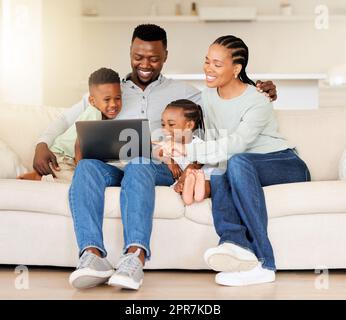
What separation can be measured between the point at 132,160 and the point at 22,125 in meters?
0.91

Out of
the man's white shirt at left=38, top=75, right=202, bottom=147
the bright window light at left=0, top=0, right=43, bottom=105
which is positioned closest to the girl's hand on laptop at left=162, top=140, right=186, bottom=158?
the man's white shirt at left=38, top=75, right=202, bottom=147

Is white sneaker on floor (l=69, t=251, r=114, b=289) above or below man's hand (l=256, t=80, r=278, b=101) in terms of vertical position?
below

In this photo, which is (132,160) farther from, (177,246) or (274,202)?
(274,202)

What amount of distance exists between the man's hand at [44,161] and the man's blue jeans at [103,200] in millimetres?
452

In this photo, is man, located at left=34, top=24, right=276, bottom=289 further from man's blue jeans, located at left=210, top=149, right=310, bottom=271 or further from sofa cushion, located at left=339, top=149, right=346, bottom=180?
sofa cushion, located at left=339, top=149, right=346, bottom=180

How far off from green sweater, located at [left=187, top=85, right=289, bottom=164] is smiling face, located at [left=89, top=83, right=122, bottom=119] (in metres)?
0.38

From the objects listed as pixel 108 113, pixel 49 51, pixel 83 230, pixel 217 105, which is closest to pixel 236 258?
pixel 83 230

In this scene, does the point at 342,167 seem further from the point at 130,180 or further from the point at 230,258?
the point at 130,180

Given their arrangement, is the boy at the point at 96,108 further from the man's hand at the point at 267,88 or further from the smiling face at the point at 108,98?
the man's hand at the point at 267,88

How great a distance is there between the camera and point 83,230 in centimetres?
246

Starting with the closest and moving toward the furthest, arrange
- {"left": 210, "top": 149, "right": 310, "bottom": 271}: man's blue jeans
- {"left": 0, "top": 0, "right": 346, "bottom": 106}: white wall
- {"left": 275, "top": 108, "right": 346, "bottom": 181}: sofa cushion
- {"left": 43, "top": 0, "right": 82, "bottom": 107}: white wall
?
{"left": 210, "top": 149, "right": 310, "bottom": 271}: man's blue jeans
{"left": 275, "top": 108, "right": 346, "bottom": 181}: sofa cushion
{"left": 43, "top": 0, "right": 82, "bottom": 107}: white wall
{"left": 0, "top": 0, "right": 346, "bottom": 106}: white wall

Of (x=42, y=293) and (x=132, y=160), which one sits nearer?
(x=42, y=293)

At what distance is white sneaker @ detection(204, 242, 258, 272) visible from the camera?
95.0 inches

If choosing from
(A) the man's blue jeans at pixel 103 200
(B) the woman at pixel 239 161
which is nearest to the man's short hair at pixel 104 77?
(B) the woman at pixel 239 161
